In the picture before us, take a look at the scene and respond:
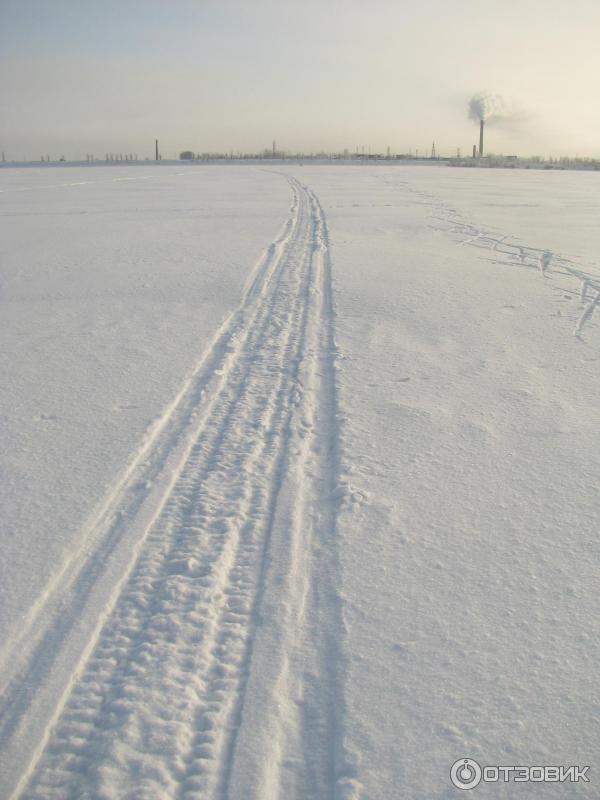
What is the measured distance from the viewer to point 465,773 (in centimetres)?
150

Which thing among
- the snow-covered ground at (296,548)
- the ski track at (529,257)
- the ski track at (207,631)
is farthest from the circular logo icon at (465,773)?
the ski track at (529,257)

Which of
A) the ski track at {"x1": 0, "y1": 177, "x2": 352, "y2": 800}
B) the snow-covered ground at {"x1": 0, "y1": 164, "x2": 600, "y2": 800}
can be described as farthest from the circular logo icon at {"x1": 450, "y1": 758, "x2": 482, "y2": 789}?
the ski track at {"x1": 0, "y1": 177, "x2": 352, "y2": 800}

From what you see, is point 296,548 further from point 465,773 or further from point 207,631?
point 465,773

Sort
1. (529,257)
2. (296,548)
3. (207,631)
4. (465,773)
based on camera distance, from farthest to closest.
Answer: (529,257) → (296,548) → (207,631) → (465,773)

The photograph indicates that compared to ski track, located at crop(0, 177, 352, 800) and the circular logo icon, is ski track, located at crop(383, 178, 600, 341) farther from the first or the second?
the circular logo icon

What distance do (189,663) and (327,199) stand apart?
552 inches

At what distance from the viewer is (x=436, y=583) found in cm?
209

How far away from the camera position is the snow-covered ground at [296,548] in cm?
156

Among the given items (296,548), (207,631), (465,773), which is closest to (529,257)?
(296,548)

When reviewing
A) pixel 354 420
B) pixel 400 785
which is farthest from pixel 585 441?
pixel 400 785

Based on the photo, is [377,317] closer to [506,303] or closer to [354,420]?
[506,303]

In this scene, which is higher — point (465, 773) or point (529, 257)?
point (529, 257)

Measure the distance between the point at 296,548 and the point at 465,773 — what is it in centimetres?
94

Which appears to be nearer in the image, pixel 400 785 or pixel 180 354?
pixel 400 785
